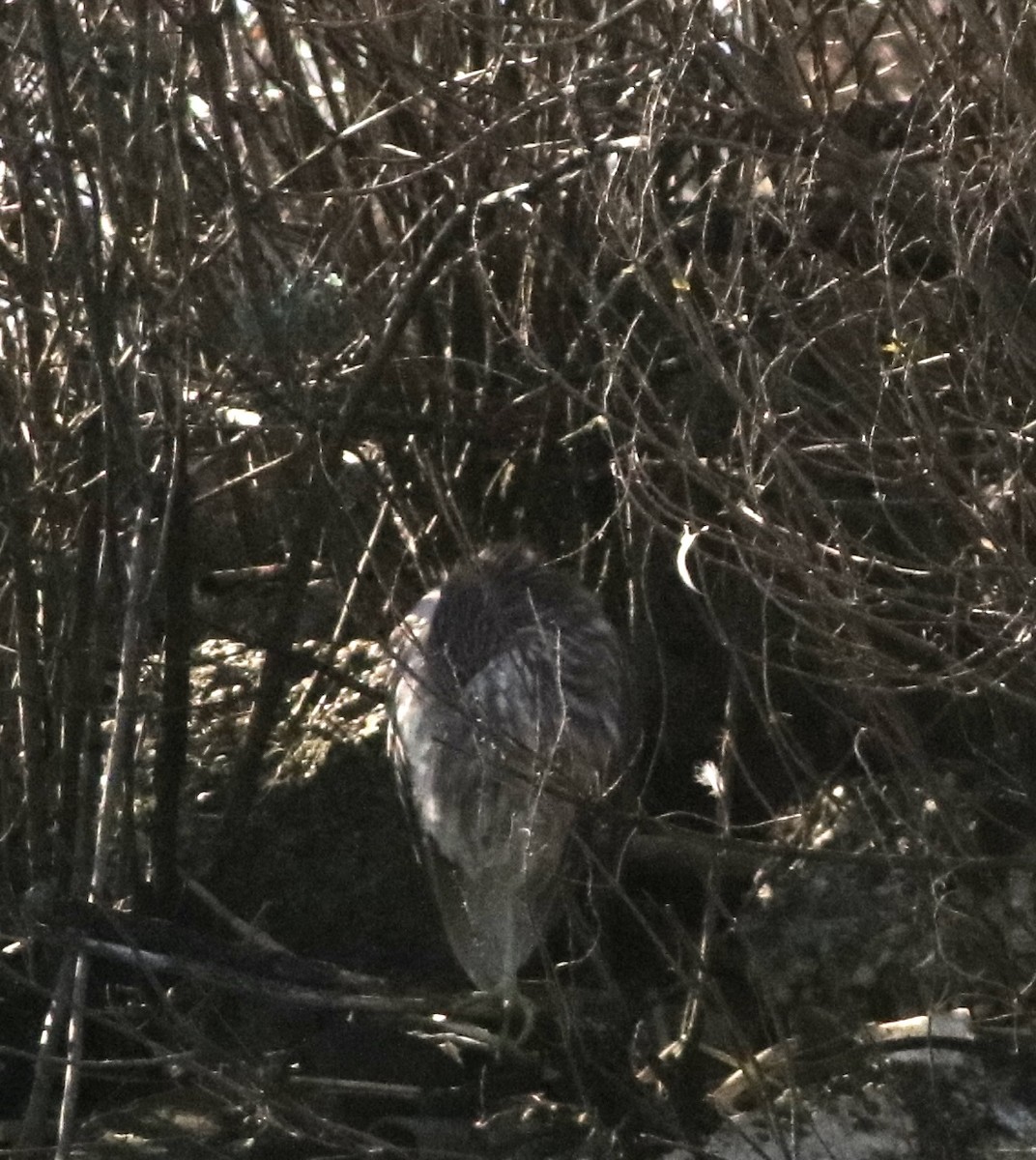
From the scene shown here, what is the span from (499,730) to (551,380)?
2.63ft

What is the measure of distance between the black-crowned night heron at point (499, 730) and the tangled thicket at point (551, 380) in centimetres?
23

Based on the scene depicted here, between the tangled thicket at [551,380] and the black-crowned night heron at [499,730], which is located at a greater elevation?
the tangled thicket at [551,380]

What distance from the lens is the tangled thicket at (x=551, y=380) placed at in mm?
3596

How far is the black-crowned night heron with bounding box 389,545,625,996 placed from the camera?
14.3 feet

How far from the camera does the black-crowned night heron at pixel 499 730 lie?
14.3ft

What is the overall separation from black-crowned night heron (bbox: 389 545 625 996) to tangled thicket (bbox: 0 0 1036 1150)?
23 centimetres

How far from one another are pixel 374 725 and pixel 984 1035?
2041mm

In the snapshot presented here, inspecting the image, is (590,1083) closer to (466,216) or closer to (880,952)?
(880,952)

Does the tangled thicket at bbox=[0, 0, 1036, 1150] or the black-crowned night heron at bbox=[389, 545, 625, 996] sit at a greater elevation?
the tangled thicket at bbox=[0, 0, 1036, 1150]

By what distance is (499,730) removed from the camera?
4141mm

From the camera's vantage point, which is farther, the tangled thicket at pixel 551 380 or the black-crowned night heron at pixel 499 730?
the black-crowned night heron at pixel 499 730

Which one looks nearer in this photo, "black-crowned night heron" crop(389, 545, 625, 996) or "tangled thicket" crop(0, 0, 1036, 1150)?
"tangled thicket" crop(0, 0, 1036, 1150)

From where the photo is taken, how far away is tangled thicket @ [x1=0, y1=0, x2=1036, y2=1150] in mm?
3596

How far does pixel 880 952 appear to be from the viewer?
4.68 meters
